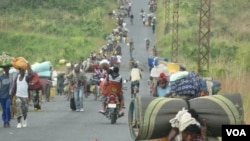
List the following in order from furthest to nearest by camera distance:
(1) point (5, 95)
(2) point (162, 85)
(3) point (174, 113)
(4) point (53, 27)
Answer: (4) point (53, 27), (1) point (5, 95), (2) point (162, 85), (3) point (174, 113)

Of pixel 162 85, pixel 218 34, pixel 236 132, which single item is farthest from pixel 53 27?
pixel 236 132

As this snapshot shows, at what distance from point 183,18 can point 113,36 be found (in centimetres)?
1376

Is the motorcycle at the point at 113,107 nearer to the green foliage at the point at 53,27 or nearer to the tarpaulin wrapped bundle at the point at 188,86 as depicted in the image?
the tarpaulin wrapped bundle at the point at 188,86

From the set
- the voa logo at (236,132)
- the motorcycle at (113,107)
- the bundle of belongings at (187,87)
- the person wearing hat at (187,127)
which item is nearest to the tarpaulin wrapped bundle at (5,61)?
the motorcycle at (113,107)

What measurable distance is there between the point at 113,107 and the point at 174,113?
591 inches

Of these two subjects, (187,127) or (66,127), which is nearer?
(187,127)

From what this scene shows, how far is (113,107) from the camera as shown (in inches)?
1032

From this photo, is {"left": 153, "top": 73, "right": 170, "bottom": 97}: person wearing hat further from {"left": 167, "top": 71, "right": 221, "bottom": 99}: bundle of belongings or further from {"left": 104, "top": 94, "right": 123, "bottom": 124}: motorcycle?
{"left": 104, "top": 94, "right": 123, "bottom": 124}: motorcycle

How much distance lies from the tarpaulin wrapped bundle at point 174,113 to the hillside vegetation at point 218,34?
4521 cm

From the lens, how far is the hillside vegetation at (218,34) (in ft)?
232

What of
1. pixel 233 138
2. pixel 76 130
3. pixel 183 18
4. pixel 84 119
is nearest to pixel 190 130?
pixel 233 138

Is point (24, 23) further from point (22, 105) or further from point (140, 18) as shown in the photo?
point (22, 105)

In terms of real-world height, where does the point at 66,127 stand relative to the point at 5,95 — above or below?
below

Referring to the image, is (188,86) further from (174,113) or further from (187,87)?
(174,113)
